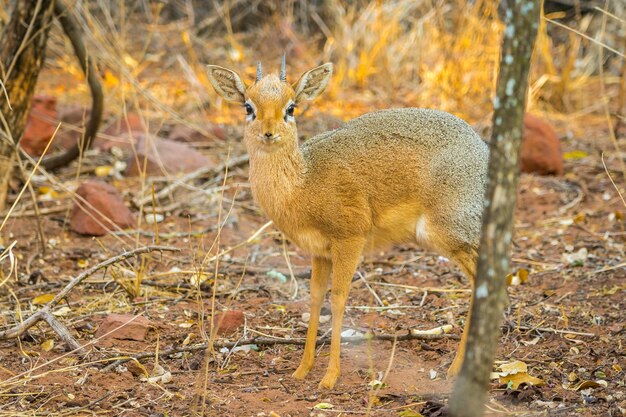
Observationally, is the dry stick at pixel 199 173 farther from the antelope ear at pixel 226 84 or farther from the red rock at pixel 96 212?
the antelope ear at pixel 226 84

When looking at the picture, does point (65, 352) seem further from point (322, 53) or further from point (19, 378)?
point (322, 53)

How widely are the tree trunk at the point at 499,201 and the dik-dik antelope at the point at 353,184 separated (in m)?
1.82

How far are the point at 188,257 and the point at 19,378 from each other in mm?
2250

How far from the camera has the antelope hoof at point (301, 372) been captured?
452cm

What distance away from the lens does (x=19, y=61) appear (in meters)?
6.45

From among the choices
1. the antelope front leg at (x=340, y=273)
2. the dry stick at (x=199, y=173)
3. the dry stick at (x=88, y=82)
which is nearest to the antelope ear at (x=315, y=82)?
the antelope front leg at (x=340, y=273)

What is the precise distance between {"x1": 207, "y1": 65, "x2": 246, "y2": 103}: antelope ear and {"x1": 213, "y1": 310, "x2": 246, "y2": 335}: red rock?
4.15ft

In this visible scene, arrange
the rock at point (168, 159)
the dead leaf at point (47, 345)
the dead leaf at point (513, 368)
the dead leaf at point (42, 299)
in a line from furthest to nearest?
the rock at point (168, 159), the dead leaf at point (42, 299), the dead leaf at point (47, 345), the dead leaf at point (513, 368)

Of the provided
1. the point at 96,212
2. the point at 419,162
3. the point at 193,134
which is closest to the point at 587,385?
the point at 419,162

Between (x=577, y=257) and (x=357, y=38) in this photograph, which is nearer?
(x=577, y=257)

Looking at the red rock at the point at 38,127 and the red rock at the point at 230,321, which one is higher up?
the red rock at the point at 38,127

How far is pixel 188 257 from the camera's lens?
6359 mm

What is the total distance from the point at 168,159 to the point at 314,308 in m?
3.83

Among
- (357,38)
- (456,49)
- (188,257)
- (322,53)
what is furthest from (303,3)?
(188,257)
